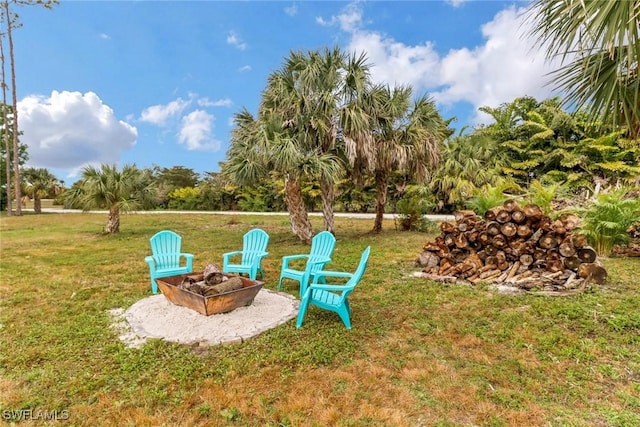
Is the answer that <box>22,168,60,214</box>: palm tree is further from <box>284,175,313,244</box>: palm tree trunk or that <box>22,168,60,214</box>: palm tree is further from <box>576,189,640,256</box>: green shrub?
<box>576,189,640,256</box>: green shrub

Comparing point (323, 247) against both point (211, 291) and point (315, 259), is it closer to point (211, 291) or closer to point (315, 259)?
point (315, 259)

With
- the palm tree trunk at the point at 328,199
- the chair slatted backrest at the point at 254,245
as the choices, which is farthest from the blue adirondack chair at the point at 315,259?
the palm tree trunk at the point at 328,199

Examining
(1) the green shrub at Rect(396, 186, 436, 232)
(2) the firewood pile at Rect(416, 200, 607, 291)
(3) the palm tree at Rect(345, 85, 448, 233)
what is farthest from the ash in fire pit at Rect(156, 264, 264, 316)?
(1) the green shrub at Rect(396, 186, 436, 232)

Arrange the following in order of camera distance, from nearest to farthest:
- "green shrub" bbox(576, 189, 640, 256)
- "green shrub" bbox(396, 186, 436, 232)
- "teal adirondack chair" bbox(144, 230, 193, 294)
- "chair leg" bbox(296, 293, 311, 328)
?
1. "chair leg" bbox(296, 293, 311, 328)
2. "teal adirondack chair" bbox(144, 230, 193, 294)
3. "green shrub" bbox(576, 189, 640, 256)
4. "green shrub" bbox(396, 186, 436, 232)

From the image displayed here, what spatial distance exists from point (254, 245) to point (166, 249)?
1325 mm

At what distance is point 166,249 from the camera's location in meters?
4.94

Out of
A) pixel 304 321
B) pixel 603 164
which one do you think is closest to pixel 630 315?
pixel 304 321

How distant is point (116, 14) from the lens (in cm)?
830

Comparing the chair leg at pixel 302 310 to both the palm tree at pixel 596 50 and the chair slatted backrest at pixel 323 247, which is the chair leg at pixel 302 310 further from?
the palm tree at pixel 596 50

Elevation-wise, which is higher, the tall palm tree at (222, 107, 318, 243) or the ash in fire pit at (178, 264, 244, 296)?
the tall palm tree at (222, 107, 318, 243)

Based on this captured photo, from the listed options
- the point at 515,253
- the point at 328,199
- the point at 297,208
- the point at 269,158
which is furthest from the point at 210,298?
the point at 328,199

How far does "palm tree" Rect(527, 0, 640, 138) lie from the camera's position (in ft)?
9.57

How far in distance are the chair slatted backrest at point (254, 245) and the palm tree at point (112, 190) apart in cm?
683

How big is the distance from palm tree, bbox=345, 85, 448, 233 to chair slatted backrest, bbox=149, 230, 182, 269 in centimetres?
492
